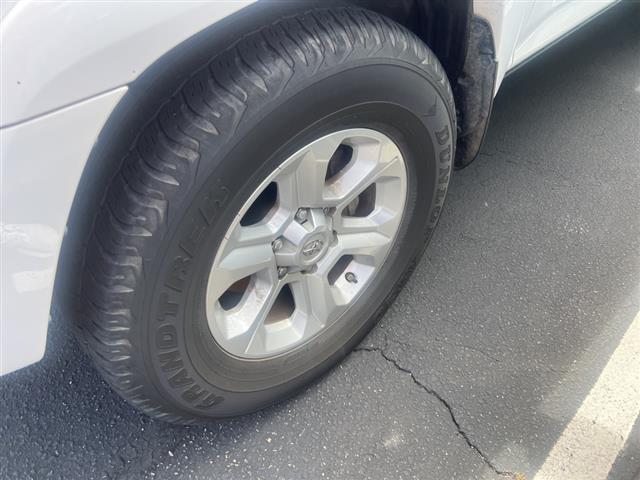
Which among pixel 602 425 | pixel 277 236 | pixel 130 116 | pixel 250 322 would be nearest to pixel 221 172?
pixel 130 116

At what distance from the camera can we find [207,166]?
107 centimetres

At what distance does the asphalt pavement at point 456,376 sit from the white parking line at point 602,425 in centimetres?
3

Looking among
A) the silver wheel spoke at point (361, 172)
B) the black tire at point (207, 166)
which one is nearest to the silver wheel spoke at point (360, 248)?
the silver wheel spoke at point (361, 172)

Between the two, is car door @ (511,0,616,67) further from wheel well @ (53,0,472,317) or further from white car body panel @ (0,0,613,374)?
white car body panel @ (0,0,613,374)

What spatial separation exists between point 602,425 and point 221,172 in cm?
143

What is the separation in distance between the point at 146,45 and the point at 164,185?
256 millimetres

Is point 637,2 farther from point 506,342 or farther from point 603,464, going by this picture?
point 603,464

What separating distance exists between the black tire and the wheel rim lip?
0.8 inches

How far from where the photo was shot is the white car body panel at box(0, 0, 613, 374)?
82cm

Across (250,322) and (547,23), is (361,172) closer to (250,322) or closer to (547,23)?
(250,322)

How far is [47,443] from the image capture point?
1.56 meters

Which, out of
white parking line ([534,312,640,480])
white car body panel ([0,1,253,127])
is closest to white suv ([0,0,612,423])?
white car body panel ([0,1,253,127])

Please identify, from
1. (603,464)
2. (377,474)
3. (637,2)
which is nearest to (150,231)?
(377,474)

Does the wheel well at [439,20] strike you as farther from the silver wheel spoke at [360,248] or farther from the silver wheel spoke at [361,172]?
the silver wheel spoke at [360,248]
